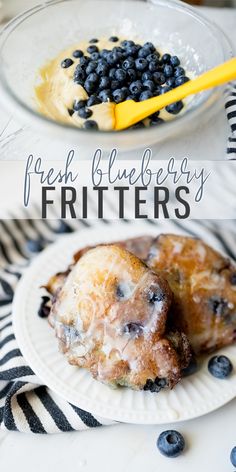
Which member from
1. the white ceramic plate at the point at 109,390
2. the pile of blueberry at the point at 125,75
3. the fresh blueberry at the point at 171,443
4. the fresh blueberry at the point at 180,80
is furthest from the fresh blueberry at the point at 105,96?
the fresh blueberry at the point at 171,443

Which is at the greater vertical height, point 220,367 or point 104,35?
point 104,35

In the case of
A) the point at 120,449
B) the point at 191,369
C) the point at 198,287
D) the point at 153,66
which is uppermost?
the point at 153,66

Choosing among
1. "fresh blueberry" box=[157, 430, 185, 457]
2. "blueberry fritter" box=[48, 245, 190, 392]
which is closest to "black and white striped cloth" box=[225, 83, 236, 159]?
"blueberry fritter" box=[48, 245, 190, 392]

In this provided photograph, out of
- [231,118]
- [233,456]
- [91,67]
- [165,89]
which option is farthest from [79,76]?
[233,456]

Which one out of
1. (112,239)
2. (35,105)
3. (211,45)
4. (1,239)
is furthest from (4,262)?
(211,45)

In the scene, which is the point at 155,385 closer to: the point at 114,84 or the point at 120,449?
the point at 120,449

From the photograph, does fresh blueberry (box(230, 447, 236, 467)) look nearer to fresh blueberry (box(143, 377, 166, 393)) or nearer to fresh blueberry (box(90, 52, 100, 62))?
fresh blueberry (box(143, 377, 166, 393))
